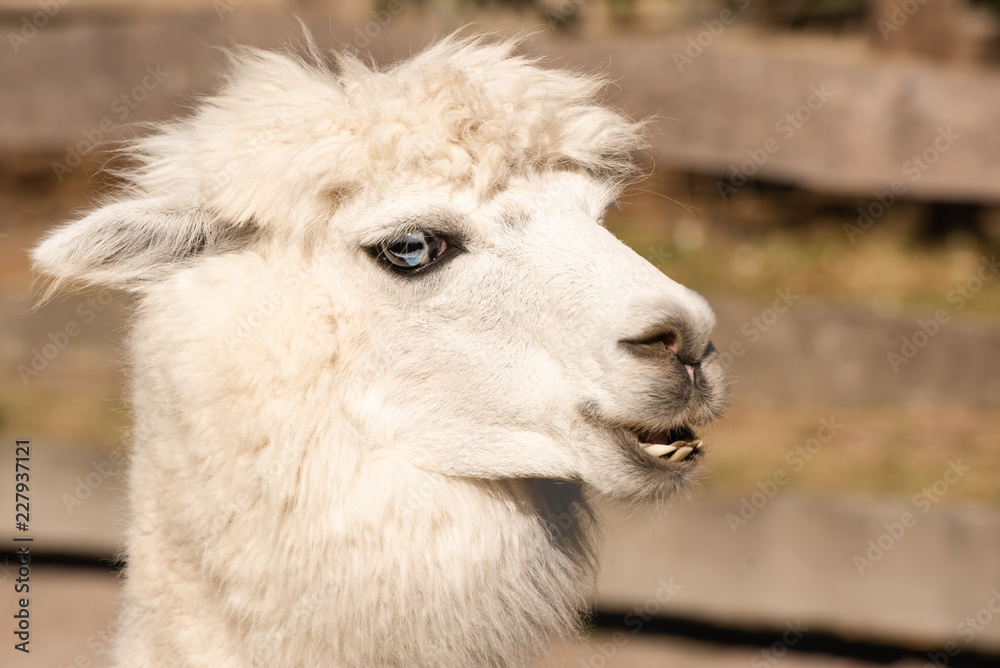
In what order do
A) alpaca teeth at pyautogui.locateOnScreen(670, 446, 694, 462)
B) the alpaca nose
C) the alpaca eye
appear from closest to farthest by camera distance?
the alpaca nose → alpaca teeth at pyautogui.locateOnScreen(670, 446, 694, 462) → the alpaca eye

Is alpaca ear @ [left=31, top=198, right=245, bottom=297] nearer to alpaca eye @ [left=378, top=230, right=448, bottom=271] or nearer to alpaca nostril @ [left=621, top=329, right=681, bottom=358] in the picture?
alpaca eye @ [left=378, top=230, right=448, bottom=271]

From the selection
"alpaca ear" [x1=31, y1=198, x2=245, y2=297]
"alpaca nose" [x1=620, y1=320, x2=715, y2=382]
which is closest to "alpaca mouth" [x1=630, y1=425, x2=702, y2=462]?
"alpaca nose" [x1=620, y1=320, x2=715, y2=382]

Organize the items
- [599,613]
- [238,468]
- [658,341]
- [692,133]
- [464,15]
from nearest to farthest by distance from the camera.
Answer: [658,341] < [238,468] < [599,613] < [692,133] < [464,15]

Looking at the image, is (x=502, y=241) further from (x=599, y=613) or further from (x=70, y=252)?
(x=599, y=613)

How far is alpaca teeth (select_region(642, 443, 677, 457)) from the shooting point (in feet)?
5.91

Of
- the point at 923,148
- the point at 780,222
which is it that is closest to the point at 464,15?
the point at 780,222

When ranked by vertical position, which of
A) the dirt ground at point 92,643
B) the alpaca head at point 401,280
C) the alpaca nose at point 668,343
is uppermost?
the alpaca head at point 401,280

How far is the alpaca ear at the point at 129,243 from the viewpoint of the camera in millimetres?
1887

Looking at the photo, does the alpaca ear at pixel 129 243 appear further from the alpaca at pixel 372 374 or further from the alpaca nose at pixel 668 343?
the alpaca nose at pixel 668 343

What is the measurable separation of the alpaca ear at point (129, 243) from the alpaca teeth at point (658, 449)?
3.31 ft

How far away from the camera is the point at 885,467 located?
14.9 ft

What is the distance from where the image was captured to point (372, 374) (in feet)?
6.40

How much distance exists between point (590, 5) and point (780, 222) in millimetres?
1984

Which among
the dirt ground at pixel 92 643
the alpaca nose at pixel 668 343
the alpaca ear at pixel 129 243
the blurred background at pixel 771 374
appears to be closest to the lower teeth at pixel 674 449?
the alpaca nose at pixel 668 343
